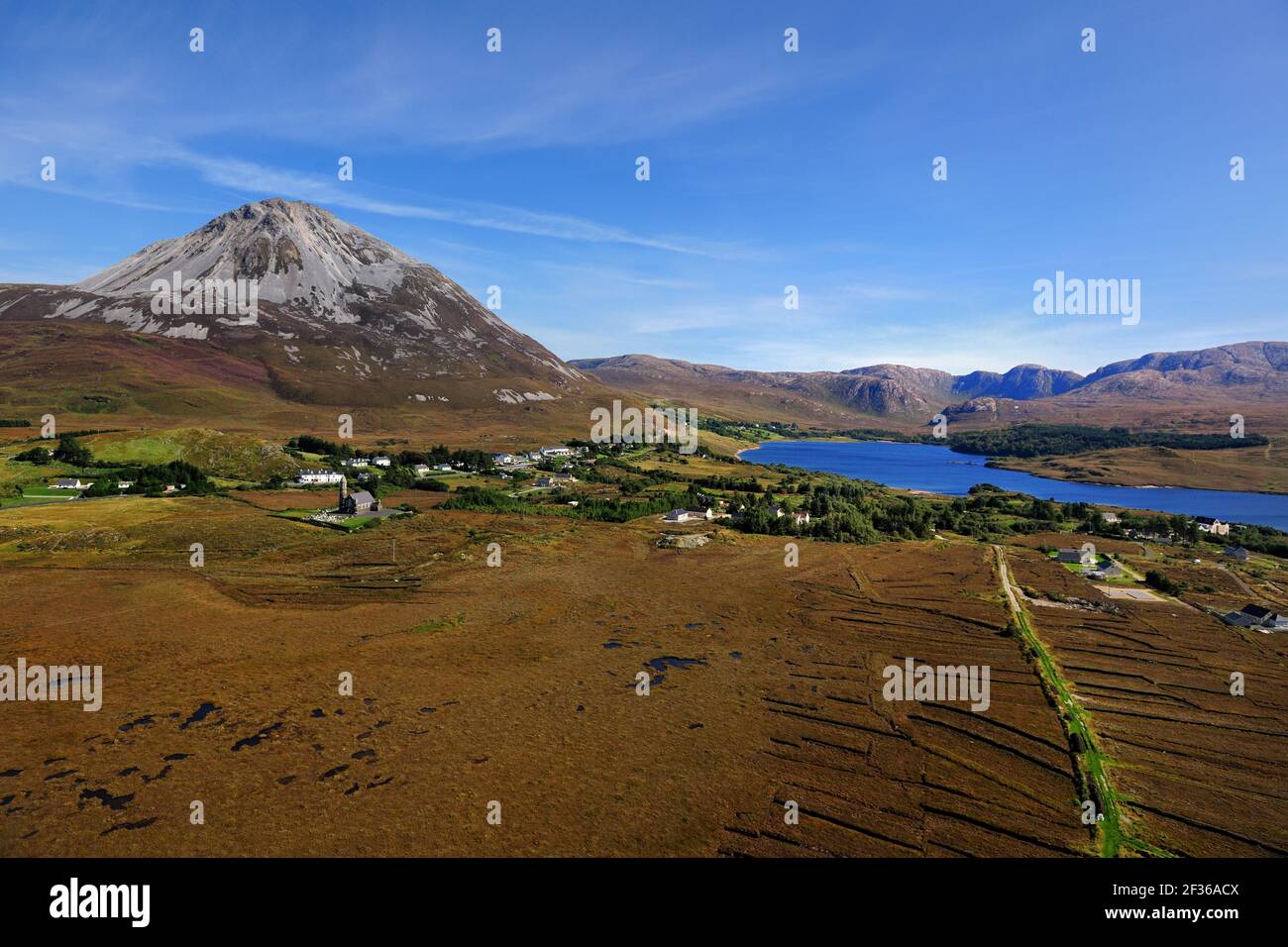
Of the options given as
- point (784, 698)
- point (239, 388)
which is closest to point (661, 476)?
point (784, 698)

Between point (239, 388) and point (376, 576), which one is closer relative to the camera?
point (376, 576)

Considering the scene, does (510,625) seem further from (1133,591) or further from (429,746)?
(1133,591)

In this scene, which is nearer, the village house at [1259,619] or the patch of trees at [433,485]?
the village house at [1259,619]

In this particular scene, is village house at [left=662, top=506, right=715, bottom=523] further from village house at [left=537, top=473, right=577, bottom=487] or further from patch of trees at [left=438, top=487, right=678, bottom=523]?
village house at [left=537, top=473, right=577, bottom=487]

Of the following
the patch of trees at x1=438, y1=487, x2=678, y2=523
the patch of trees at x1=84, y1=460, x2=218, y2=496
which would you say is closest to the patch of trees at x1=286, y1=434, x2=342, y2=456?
the patch of trees at x1=84, y1=460, x2=218, y2=496

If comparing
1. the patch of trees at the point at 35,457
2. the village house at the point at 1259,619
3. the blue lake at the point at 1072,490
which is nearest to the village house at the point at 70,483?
the patch of trees at the point at 35,457

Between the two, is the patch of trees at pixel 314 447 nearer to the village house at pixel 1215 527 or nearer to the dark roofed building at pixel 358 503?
the dark roofed building at pixel 358 503

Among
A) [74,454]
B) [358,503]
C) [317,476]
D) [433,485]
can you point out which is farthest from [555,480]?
[74,454]
